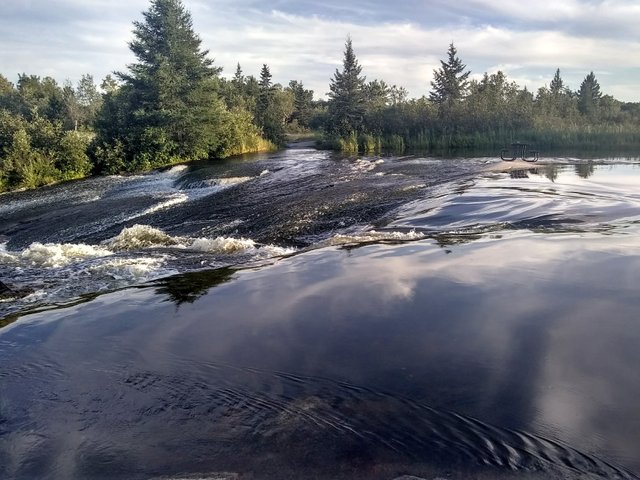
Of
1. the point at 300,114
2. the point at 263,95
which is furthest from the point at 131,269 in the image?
the point at 300,114

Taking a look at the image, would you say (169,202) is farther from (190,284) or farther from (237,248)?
(190,284)

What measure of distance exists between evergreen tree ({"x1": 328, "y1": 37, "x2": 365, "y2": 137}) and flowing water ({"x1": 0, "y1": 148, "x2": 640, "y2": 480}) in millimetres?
32703

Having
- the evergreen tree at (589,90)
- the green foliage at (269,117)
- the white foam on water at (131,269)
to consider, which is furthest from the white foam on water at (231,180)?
the evergreen tree at (589,90)

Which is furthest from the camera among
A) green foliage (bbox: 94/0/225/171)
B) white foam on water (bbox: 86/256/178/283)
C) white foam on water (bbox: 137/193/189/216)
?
green foliage (bbox: 94/0/225/171)

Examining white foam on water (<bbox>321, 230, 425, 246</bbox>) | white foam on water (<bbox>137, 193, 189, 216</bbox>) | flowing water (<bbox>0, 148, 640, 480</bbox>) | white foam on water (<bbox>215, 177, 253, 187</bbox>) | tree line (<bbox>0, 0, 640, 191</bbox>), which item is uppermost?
tree line (<bbox>0, 0, 640, 191</bbox>)

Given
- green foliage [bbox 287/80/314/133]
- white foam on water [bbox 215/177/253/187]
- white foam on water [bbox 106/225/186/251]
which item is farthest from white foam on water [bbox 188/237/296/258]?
green foliage [bbox 287/80/314/133]

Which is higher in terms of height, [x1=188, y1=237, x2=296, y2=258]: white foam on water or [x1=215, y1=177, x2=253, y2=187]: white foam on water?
[x1=215, y1=177, x2=253, y2=187]: white foam on water

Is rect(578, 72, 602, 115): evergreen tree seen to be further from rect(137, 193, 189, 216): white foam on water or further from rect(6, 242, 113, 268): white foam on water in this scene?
rect(6, 242, 113, 268): white foam on water

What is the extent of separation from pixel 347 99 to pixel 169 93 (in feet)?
60.5

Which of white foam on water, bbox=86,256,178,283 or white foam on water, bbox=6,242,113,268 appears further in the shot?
white foam on water, bbox=6,242,113,268

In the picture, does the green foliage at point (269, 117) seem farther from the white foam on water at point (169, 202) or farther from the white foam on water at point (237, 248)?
the white foam on water at point (237, 248)

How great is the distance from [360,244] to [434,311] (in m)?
2.87

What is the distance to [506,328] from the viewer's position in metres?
3.93

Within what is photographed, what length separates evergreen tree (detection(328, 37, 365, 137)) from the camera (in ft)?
131
